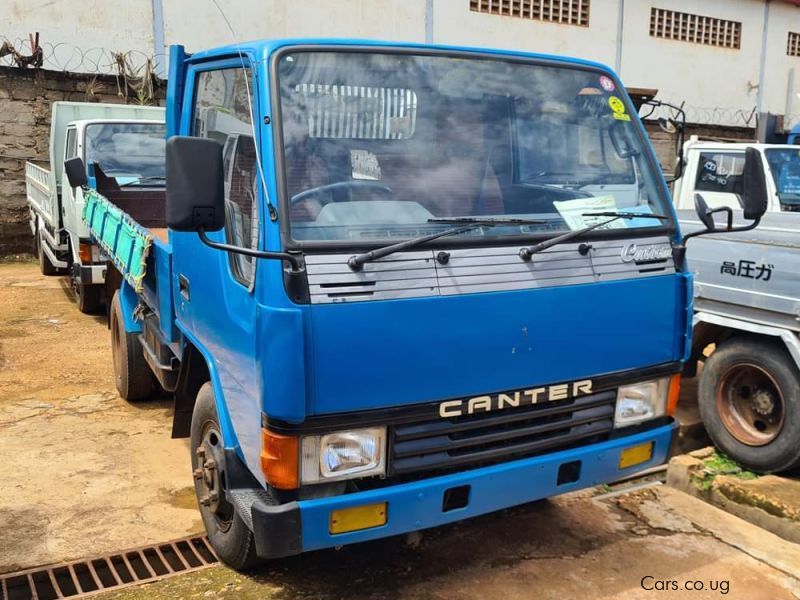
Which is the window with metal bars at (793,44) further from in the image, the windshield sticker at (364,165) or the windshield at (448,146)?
the windshield sticker at (364,165)

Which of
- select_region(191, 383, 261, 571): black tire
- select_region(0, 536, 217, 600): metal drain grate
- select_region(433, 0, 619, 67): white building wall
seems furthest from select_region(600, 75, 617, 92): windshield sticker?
select_region(433, 0, 619, 67): white building wall

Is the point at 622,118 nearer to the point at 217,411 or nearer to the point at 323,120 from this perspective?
the point at 323,120

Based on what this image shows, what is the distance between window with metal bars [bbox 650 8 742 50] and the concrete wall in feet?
35.8

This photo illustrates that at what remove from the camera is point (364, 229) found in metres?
2.67

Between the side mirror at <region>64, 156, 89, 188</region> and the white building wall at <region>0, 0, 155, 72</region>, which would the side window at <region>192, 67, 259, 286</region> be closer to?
Result: the side mirror at <region>64, 156, 89, 188</region>

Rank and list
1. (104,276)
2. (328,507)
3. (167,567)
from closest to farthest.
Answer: (328,507)
(167,567)
(104,276)

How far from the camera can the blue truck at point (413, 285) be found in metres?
2.51

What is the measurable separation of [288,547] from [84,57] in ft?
35.1

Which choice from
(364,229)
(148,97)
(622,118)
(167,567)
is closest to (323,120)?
(364,229)

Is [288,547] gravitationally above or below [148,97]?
below

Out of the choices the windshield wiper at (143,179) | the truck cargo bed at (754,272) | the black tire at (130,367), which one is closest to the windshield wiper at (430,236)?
the truck cargo bed at (754,272)

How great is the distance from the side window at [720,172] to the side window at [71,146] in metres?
6.09

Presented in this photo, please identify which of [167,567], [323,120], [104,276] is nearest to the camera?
[323,120]

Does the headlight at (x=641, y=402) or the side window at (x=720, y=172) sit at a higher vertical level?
the side window at (x=720, y=172)
